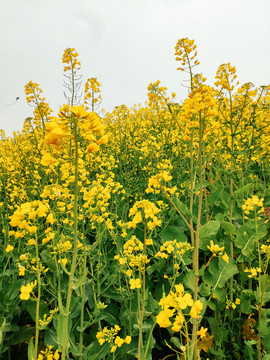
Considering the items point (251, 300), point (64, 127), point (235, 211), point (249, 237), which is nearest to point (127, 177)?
point (235, 211)

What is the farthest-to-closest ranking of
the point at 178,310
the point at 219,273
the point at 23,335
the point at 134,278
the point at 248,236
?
the point at 248,236 → the point at 219,273 → the point at 23,335 → the point at 134,278 → the point at 178,310

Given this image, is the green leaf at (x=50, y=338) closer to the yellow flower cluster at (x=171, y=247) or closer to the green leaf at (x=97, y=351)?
the green leaf at (x=97, y=351)

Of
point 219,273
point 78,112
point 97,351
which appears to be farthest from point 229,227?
point 78,112

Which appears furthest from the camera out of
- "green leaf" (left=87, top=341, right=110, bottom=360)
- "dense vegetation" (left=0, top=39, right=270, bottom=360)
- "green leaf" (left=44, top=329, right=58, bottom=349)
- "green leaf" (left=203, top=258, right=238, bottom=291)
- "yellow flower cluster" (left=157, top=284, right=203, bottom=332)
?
"green leaf" (left=203, top=258, right=238, bottom=291)

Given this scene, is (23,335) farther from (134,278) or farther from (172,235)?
(172,235)

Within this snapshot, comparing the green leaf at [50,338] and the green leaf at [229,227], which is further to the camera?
the green leaf at [229,227]

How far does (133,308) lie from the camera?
1845mm

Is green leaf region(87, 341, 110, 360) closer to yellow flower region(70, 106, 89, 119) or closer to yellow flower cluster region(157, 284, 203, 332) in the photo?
yellow flower cluster region(157, 284, 203, 332)

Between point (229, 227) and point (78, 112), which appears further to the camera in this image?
point (229, 227)

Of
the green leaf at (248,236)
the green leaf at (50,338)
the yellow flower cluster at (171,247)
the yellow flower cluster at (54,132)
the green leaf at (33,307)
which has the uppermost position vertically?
the yellow flower cluster at (54,132)

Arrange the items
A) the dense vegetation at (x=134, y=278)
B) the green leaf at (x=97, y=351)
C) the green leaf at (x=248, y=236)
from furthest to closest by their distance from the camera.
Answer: the green leaf at (x=248, y=236) → the green leaf at (x=97, y=351) → the dense vegetation at (x=134, y=278)

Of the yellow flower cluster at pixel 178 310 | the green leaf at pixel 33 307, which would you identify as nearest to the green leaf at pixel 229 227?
the yellow flower cluster at pixel 178 310

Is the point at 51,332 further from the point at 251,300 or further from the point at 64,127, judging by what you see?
the point at 251,300

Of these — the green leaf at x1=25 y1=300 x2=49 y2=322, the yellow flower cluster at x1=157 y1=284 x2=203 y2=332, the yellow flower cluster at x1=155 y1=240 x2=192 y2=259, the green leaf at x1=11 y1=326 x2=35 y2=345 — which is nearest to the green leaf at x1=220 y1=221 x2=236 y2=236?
the yellow flower cluster at x1=155 y1=240 x2=192 y2=259
